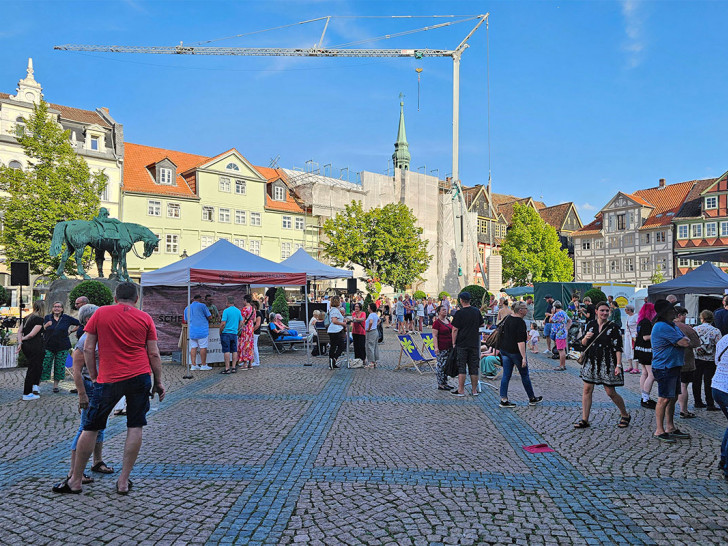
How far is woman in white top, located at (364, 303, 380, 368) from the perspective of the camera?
13.9 meters

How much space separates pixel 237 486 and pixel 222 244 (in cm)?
1131

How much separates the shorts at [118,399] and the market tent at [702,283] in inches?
725

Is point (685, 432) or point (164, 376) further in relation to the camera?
point (164, 376)

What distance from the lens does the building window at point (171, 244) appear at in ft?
140

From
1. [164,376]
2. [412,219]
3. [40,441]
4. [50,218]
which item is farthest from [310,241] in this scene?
[40,441]

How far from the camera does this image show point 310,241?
51.1 metres

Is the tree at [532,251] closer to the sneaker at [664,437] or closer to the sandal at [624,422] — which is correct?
the sandal at [624,422]

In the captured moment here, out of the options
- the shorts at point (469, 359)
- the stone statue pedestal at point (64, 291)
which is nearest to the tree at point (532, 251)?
the stone statue pedestal at point (64, 291)

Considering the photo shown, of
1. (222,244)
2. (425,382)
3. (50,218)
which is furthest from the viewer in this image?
(50,218)

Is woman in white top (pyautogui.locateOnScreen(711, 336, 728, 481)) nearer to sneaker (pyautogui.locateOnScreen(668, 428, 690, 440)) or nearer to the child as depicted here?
sneaker (pyautogui.locateOnScreen(668, 428, 690, 440))

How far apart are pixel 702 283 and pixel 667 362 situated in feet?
46.1

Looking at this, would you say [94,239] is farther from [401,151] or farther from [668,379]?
[401,151]

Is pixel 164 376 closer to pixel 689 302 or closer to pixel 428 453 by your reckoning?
pixel 428 453

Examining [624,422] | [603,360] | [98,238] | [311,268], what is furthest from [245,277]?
[624,422]
